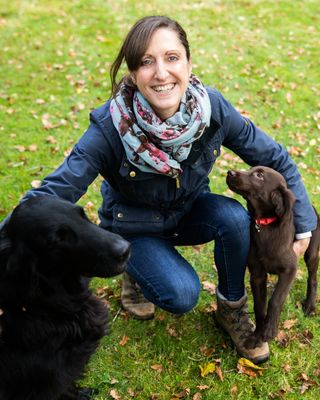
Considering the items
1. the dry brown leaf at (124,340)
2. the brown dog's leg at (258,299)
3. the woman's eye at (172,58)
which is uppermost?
the woman's eye at (172,58)

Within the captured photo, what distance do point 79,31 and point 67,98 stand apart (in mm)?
3330

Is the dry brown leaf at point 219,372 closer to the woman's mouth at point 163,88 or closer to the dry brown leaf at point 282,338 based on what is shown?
the dry brown leaf at point 282,338

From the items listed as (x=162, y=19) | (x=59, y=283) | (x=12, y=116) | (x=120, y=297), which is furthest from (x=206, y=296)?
(x=12, y=116)

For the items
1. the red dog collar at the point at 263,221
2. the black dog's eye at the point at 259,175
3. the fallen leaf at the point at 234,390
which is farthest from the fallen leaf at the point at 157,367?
the black dog's eye at the point at 259,175

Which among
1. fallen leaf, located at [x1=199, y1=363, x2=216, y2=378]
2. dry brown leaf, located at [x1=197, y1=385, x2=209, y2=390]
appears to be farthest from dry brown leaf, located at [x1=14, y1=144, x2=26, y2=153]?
dry brown leaf, located at [x1=197, y1=385, x2=209, y2=390]

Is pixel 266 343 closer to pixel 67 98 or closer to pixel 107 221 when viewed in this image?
pixel 107 221

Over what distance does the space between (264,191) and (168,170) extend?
2.29 feet

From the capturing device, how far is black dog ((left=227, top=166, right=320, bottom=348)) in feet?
10.1

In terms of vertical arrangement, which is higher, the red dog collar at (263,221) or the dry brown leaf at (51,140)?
the red dog collar at (263,221)

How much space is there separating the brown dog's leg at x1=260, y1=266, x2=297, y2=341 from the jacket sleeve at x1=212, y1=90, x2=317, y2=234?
0.32 m

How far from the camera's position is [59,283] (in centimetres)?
229

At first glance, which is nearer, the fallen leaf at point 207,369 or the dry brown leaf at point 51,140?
the fallen leaf at point 207,369

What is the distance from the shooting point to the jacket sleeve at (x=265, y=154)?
123 inches

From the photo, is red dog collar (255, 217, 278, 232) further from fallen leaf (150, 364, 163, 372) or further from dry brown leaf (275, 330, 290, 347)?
fallen leaf (150, 364, 163, 372)
